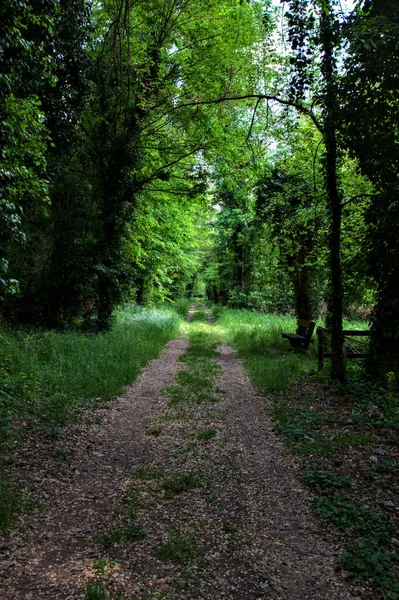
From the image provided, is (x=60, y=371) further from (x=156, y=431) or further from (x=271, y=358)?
(x=271, y=358)

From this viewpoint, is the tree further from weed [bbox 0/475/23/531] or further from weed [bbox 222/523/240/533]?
weed [bbox 0/475/23/531]

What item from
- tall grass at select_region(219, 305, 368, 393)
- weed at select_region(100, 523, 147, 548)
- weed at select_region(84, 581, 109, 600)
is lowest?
weed at select_region(100, 523, 147, 548)

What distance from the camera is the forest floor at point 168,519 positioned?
2.94m

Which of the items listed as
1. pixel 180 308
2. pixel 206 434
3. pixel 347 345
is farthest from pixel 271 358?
pixel 180 308

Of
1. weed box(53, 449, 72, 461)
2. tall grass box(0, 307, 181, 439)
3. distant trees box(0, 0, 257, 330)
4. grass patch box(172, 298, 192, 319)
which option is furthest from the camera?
grass patch box(172, 298, 192, 319)

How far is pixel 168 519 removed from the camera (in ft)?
12.6

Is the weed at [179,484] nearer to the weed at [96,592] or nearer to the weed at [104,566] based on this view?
the weed at [104,566]

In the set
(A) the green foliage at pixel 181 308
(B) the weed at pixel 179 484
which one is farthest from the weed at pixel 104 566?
(A) the green foliage at pixel 181 308

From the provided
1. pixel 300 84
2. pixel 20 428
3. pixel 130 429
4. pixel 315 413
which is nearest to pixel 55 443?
pixel 20 428

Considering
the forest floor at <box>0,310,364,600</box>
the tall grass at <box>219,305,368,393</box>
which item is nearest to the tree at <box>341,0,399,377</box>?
the tall grass at <box>219,305,368,393</box>

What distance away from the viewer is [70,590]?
9.27 feet

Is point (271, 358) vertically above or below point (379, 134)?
below

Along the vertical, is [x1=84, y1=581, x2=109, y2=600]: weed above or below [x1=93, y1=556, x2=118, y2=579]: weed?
above

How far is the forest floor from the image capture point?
294cm
